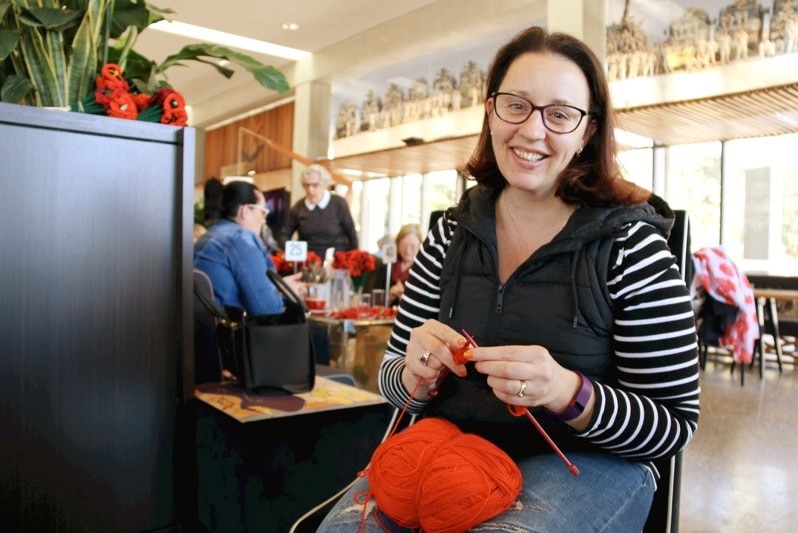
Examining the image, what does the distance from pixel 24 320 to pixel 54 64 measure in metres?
0.73

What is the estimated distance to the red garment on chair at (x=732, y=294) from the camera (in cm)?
561

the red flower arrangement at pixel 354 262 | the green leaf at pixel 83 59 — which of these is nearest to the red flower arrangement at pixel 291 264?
the red flower arrangement at pixel 354 262

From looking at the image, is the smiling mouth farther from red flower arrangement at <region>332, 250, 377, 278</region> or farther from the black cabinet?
red flower arrangement at <region>332, 250, 377, 278</region>

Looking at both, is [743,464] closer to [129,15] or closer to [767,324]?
[129,15]

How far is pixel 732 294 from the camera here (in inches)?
221

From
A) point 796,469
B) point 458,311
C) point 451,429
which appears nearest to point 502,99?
point 458,311

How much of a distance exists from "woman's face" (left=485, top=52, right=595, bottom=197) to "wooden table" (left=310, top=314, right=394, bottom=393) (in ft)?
9.21

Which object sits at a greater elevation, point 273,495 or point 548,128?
point 548,128

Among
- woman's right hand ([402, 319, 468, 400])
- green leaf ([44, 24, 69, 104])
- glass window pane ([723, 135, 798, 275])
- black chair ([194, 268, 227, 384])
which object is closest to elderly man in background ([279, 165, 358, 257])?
black chair ([194, 268, 227, 384])

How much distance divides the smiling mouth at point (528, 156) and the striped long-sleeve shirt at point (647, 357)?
0.22 metres

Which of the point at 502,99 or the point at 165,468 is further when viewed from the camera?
the point at 165,468

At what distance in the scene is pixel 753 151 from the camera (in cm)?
808

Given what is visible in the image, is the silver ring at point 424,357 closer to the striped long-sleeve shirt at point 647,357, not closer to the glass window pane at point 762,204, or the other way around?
the striped long-sleeve shirt at point 647,357

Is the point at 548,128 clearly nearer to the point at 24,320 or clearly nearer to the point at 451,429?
the point at 451,429
